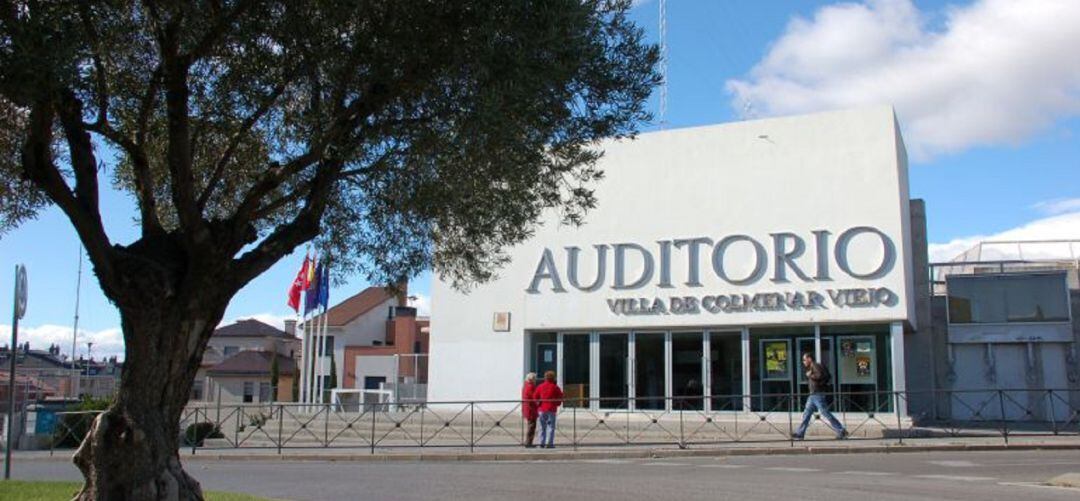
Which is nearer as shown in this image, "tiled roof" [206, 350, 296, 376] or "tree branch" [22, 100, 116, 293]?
"tree branch" [22, 100, 116, 293]

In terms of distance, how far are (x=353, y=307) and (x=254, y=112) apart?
49175 mm

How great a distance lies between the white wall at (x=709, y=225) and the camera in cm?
2205

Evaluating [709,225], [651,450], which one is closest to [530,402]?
[651,450]

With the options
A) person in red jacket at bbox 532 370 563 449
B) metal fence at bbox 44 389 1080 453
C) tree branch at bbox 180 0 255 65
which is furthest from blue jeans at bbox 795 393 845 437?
tree branch at bbox 180 0 255 65

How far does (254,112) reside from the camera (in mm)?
8812

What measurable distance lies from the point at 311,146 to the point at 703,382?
16.7 m

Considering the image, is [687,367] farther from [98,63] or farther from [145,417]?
[98,63]

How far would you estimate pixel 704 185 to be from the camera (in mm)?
23969

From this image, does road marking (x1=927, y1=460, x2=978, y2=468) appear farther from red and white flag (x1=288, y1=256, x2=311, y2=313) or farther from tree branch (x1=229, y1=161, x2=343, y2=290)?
red and white flag (x1=288, y1=256, x2=311, y2=313)

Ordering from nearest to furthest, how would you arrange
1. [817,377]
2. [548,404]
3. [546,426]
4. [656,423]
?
[817,377]
[548,404]
[546,426]
[656,423]

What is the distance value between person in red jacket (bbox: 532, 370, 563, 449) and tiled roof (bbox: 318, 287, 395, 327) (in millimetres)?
36972

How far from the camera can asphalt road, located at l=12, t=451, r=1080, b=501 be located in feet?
37.7

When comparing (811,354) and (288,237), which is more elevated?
(288,237)

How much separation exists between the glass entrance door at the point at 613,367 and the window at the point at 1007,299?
8.64 metres
